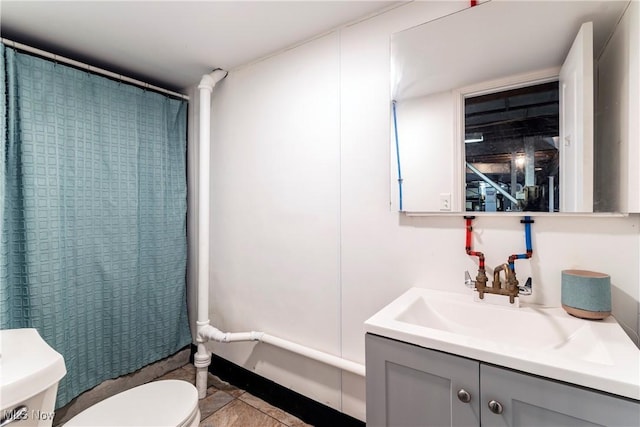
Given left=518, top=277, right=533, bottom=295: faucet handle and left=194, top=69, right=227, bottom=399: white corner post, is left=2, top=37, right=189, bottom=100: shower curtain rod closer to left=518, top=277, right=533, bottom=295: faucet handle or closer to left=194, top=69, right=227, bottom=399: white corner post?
left=194, top=69, right=227, bottom=399: white corner post

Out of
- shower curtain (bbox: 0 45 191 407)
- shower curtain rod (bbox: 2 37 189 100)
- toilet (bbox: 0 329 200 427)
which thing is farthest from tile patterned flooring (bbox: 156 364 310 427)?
shower curtain rod (bbox: 2 37 189 100)

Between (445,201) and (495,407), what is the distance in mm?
745

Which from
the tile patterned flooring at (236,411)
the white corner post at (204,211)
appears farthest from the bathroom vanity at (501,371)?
the white corner post at (204,211)

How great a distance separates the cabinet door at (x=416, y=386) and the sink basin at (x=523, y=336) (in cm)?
4

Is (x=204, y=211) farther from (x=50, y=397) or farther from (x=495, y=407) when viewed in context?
(x=495, y=407)

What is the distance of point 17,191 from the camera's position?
5.07 ft

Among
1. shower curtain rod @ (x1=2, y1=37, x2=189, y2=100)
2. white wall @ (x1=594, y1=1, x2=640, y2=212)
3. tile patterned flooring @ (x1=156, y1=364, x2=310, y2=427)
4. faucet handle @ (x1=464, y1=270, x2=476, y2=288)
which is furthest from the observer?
tile patterned flooring @ (x1=156, y1=364, x2=310, y2=427)

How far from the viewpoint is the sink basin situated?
67cm

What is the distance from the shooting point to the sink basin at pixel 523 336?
2.20 ft

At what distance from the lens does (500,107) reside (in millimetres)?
1156

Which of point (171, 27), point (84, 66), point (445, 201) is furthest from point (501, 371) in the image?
point (84, 66)

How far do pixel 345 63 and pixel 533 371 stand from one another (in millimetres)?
1434

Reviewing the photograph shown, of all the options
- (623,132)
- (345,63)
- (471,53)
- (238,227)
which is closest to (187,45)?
(345,63)

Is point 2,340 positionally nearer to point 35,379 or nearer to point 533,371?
point 35,379
